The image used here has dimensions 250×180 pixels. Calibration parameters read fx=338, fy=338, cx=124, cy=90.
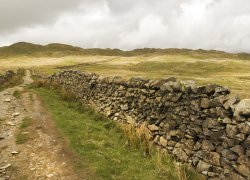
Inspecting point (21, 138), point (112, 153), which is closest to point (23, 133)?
point (21, 138)

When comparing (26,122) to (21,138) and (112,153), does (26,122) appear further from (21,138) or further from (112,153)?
(112,153)

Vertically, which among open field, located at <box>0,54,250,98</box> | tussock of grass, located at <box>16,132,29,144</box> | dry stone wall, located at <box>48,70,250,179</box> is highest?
dry stone wall, located at <box>48,70,250,179</box>

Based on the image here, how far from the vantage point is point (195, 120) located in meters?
10.5

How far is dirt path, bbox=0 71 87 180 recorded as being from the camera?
385 inches

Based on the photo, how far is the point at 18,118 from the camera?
16.8 m

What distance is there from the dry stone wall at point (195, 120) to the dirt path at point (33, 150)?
11.3 feet

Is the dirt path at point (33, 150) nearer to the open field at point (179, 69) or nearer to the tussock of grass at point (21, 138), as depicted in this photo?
the tussock of grass at point (21, 138)

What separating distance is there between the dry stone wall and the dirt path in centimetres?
345

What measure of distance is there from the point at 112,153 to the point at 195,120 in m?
3.08

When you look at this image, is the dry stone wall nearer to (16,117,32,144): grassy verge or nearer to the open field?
(16,117,32,144): grassy verge

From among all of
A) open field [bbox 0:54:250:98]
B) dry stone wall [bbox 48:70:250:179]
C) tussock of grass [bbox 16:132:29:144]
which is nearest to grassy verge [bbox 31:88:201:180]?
dry stone wall [bbox 48:70:250:179]

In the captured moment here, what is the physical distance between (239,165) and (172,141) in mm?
3287

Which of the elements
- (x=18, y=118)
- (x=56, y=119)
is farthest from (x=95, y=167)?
(x=18, y=118)

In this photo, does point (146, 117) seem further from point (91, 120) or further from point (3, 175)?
point (3, 175)
